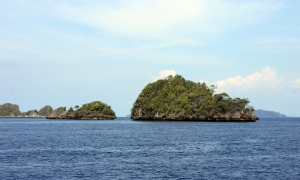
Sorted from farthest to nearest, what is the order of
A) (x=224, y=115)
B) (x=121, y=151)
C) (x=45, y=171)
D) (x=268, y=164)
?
(x=224, y=115), (x=121, y=151), (x=268, y=164), (x=45, y=171)

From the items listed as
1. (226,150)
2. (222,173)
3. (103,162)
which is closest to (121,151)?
(103,162)

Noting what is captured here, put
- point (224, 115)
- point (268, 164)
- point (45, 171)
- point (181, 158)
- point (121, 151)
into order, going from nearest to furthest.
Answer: point (45, 171) → point (268, 164) → point (181, 158) → point (121, 151) → point (224, 115)

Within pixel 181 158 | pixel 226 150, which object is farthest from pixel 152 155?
pixel 226 150

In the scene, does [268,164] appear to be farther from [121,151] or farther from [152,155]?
[121,151]

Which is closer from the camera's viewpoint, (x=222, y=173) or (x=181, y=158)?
(x=222, y=173)

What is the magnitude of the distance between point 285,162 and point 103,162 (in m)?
25.1

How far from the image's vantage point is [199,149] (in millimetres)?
62625

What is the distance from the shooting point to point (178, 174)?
39812mm

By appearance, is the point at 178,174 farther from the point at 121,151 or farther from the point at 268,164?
the point at 121,151

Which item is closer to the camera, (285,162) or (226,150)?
(285,162)

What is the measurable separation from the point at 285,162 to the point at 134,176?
2234cm

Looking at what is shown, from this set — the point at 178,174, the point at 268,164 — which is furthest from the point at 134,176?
the point at 268,164

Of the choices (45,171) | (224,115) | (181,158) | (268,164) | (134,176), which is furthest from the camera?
(224,115)

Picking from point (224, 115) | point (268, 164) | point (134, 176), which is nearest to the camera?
point (134, 176)
